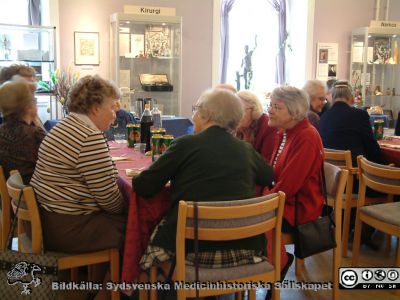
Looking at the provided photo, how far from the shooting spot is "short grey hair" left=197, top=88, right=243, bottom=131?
199cm

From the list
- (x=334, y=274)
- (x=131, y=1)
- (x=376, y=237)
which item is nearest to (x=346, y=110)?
(x=376, y=237)

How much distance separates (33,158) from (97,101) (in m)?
0.67

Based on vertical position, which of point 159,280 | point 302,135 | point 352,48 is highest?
point 352,48

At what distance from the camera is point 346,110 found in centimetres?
348

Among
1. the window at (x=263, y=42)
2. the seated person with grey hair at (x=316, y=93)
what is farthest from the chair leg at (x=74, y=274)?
the window at (x=263, y=42)

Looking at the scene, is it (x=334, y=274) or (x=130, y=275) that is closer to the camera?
(x=130, y=275)

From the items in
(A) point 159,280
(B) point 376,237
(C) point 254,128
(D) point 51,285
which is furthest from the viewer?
(B) point 376,237

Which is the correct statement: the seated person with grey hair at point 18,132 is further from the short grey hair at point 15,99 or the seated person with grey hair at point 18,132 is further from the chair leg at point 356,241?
the chair leg at point 356,241

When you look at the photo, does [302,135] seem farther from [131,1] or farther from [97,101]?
[131,1]

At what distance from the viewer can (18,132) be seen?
104 inches

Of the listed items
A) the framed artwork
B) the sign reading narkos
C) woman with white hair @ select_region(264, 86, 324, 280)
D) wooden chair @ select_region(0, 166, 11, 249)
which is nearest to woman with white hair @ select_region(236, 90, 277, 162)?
woman with white hair @ select_region(264, 86, 324, 280)

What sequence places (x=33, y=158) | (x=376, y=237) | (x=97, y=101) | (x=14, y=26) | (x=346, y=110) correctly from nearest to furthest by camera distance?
(x=97, y=101) → (x=33, y=158) → (x=346, y=110) → (x=376, y=237) → (x=14, y=26)

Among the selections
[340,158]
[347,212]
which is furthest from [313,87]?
[347,212]

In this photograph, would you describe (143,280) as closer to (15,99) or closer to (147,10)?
(15,99)
